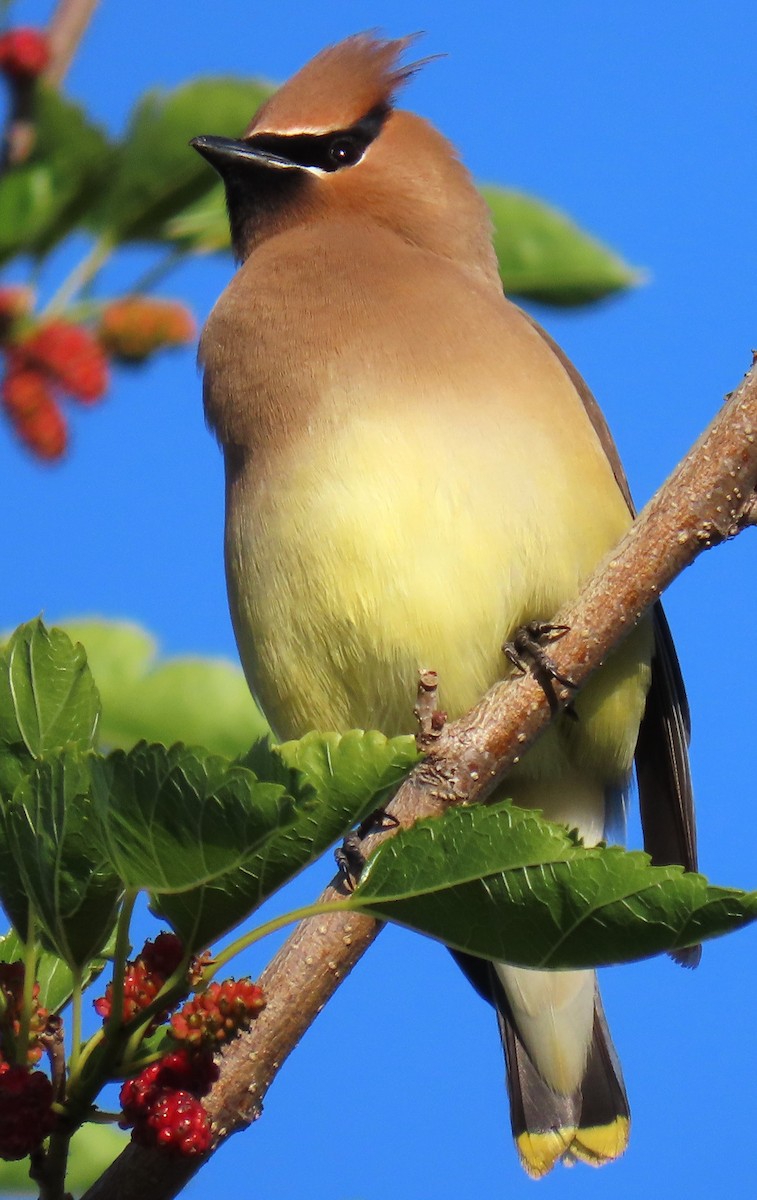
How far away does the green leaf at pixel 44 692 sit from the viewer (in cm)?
210

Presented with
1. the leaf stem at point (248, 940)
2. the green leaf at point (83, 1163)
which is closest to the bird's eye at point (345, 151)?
the green leaf at point (83, 1163)

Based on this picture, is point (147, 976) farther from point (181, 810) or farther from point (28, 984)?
point (181, 810)

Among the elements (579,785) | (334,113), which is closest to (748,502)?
(579,785)

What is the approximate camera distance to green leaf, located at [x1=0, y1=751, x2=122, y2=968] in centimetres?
189

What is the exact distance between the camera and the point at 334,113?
4859 millimetres

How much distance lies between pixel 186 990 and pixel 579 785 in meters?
2.19

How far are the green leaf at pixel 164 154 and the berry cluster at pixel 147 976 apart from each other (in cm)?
205

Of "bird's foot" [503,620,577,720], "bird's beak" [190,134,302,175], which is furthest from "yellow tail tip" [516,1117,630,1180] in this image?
"bird's beak" [190,134,302,175]

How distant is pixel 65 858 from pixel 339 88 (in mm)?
3460

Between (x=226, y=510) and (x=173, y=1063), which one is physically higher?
(x=226, y=510)

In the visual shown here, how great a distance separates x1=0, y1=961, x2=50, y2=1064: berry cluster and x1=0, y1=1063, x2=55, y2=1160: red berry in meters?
0.08

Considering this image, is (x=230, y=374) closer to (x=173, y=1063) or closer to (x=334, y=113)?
(x=334, y=113)

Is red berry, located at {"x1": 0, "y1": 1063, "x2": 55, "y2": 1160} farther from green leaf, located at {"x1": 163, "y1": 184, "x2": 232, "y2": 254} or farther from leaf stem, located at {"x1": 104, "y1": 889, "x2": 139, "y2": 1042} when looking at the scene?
green leaf, located at {"x1": 163, "y1": 184, "x2": 232, "y2": 254}

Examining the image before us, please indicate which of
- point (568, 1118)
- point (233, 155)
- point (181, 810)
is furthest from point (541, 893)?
point (233, 155)
